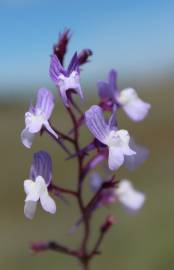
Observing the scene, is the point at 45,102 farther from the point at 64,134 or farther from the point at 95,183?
the point at 95,183

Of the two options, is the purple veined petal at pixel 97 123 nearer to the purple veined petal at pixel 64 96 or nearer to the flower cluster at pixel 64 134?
the flower cluster at pixel 64 134

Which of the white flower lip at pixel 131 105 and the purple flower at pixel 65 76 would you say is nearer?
the purple flower at pixel 65 76

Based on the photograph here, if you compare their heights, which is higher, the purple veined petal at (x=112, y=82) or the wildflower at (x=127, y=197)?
the purple veined petal at (x=112, y=82)

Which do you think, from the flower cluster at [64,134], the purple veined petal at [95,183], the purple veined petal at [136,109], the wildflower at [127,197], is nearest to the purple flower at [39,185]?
the flower cluster at [64,134]

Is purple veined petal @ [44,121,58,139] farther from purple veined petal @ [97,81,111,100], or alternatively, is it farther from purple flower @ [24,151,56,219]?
purple veined petal @ [97,81,111,100]

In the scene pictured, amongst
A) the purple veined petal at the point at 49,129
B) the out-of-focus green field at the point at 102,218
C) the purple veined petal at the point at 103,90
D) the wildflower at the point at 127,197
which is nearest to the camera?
the purple veined petal at the point at 49,129

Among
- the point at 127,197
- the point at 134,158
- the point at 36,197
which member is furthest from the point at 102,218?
the point at 36,197

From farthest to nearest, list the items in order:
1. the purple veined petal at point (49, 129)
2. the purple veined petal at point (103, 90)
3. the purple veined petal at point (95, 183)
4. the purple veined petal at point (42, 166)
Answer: the purple veined petal at point (95, 183) → the purple veined petal at point (103, 90) → the purple veined petal at point (42, 166) → the purple veined petal at point (49, 129)

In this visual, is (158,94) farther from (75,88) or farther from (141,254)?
(75,88)
